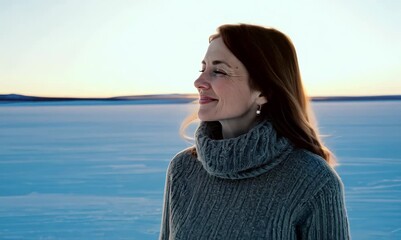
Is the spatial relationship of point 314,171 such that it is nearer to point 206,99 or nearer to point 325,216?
point 325,216

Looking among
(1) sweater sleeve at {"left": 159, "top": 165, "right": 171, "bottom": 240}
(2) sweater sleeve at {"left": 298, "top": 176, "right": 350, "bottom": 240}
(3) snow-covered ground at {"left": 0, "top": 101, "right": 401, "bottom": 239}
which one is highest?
(2) sweater sleeve at {"left": 298, "top": 176, "right": 350, "bottom": 240}

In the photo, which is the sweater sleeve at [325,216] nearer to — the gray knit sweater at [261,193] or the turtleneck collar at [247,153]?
the gray knit sweater at [261,193]

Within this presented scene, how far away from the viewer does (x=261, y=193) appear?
1.49 metres

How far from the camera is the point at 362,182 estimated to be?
26.8ft

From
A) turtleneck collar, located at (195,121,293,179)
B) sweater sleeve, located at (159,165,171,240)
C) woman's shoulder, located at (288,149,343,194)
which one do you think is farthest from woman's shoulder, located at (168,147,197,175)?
woman's shoulder, located at (288,149,343,194)

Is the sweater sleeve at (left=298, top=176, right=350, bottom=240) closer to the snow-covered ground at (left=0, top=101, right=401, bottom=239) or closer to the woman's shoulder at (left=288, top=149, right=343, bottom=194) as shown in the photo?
the woman's shoulder at (left=288, top=149, right=343, bottom=194)

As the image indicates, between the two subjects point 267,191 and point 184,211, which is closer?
point 267,191

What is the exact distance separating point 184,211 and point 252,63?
1.24 feet

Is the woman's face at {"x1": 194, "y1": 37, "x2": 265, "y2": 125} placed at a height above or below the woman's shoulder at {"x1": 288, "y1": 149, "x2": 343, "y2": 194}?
above

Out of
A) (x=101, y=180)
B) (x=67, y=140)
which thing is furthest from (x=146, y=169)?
(x=67, y=140)

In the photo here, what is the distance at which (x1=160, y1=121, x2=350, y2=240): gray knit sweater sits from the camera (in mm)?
1429

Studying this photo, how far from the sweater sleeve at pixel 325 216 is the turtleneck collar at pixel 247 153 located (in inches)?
4.7

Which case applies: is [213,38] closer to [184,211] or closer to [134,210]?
[184,211]

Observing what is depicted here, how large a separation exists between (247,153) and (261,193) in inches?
3.8
